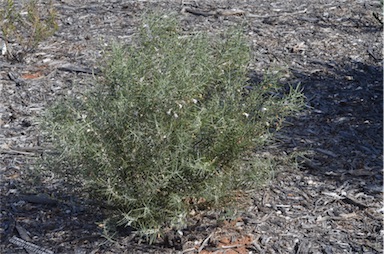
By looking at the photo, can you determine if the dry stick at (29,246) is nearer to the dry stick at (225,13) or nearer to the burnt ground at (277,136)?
the burnt ground at (277,136)

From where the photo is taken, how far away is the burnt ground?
448 cm

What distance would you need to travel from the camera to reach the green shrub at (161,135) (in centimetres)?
391

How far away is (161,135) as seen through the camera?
386 centimetres

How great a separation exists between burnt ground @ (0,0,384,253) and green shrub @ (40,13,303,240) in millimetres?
336

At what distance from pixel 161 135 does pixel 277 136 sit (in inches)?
74.1

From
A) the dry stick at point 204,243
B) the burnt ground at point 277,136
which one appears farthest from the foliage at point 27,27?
the dry stick at point 204,243

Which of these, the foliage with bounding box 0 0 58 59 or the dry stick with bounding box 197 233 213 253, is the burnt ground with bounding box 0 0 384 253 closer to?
the dry stick with bounding box 197 233 213 253

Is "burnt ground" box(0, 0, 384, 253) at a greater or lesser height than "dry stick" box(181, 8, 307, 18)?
lesser

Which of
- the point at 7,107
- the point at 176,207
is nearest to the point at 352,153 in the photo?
the point at 176,207

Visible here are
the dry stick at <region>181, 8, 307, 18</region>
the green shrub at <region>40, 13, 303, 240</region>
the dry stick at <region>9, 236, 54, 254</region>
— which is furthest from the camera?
the dry stick at <region>181, 8, 307, 18</region>

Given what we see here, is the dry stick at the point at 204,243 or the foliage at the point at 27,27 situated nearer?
the dry stick at the point at 204,243

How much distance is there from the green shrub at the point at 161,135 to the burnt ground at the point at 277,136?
34 centimetres

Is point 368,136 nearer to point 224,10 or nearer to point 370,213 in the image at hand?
point 370,213

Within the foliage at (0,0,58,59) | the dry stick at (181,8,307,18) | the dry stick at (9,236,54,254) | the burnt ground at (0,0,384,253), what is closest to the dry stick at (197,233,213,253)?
the burnt ground at (0,0,384,253)
